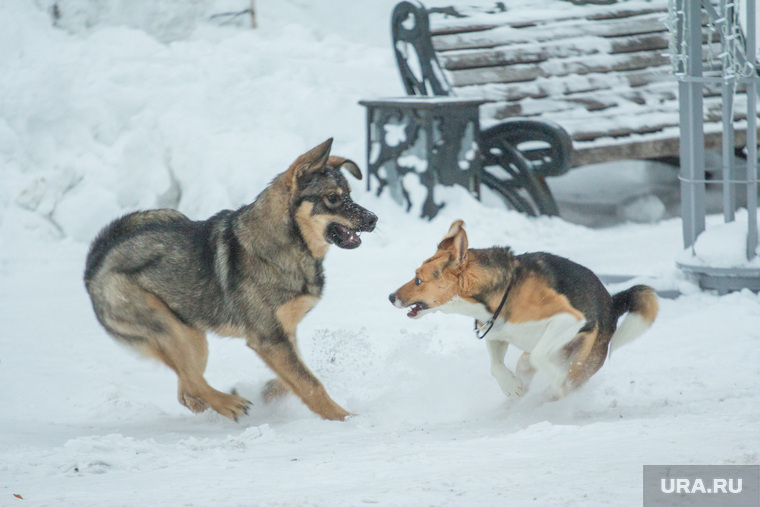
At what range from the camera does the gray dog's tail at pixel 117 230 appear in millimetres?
4941

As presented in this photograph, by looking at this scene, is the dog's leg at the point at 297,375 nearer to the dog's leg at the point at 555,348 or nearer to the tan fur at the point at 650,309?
the dog's leg at the point at 555,348

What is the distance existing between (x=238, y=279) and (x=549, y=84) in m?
5.80

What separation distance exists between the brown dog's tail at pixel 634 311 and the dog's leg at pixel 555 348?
394mm

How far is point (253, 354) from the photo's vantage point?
239 inches

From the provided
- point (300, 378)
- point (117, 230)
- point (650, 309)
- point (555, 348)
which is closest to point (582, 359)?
point (555, 348)

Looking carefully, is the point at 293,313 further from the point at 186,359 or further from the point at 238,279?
the point at 186,359

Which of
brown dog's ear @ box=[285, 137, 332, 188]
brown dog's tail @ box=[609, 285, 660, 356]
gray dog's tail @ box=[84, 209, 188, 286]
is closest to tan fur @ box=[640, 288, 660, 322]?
brown dog's tail @ box=[609, 285, 660, 356]

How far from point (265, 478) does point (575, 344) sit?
1.88m

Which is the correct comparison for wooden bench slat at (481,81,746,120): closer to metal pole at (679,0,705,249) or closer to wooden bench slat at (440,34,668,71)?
wooden bench slat at (440,34,668,71)

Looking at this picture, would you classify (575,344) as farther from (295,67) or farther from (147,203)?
(295,67)

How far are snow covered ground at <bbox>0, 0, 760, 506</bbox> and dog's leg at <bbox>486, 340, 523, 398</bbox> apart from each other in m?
0.11

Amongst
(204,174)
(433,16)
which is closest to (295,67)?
(433,16)


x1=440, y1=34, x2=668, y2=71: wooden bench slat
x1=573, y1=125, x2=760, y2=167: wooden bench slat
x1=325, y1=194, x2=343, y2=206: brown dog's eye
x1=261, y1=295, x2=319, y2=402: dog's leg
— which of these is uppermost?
x1=440, y1=34, x2=668, y2=71: wooden bench slat

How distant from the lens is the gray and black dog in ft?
15.3
